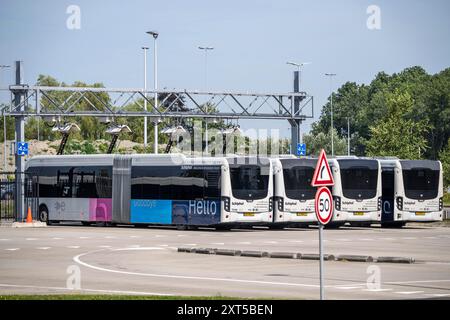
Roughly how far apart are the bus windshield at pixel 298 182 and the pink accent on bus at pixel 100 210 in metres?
8.66

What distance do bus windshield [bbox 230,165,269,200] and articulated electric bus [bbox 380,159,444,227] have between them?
6413mm

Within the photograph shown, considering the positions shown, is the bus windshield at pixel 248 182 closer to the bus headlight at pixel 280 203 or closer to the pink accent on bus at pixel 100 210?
the bus headlight at pixel 280 203

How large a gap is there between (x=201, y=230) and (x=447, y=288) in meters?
28.8

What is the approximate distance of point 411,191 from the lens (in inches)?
2000

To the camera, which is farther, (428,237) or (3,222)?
(3,222)

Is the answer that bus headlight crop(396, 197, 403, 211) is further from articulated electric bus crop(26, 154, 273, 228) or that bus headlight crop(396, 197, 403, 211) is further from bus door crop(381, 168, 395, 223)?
articulated electric bus crop(26, 154, 273, 228)

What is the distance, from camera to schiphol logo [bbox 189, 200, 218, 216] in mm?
47544

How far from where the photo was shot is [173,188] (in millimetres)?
49094

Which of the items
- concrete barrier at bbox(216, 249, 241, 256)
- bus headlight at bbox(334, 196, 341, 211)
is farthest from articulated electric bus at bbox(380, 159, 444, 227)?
concrete barrier at bbox(216, 249, 241, 256)

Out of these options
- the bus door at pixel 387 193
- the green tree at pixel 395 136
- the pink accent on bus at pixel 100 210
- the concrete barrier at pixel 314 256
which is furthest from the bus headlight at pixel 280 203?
the green tree at pixel 395 136

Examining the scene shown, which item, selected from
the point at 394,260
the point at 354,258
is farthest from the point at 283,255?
the point at 394,260

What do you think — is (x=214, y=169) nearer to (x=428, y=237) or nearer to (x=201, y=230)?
(x=201, y=230)

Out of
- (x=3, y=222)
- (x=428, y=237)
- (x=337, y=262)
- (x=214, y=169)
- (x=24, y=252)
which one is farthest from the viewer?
(x=3, y=222)
